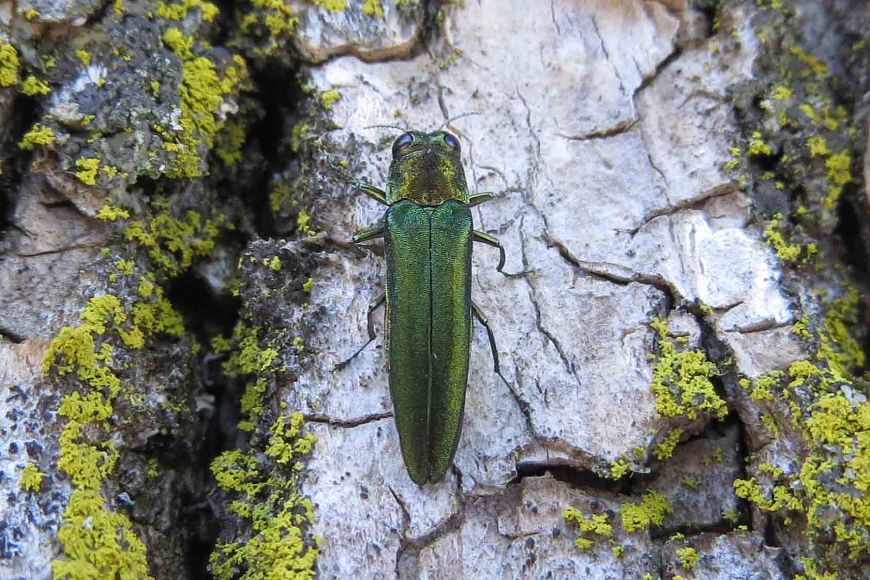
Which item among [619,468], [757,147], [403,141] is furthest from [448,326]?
[757,147]

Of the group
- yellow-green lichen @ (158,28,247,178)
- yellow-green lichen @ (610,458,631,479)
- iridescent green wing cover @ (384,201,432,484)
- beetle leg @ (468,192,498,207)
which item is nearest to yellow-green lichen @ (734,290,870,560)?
yellow-green lichen @ (610,458,631,479)

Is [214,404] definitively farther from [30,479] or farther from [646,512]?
[646,512]

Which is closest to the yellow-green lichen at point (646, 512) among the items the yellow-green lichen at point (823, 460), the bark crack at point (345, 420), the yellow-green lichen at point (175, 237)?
the yellow-green lichen at point (823, 460)

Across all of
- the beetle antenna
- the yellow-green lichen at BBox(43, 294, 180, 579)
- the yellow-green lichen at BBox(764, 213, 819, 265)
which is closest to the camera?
the yellow-green lichen at BBox(43, 294, 180, 579)

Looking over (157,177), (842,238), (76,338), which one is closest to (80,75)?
(157,177)

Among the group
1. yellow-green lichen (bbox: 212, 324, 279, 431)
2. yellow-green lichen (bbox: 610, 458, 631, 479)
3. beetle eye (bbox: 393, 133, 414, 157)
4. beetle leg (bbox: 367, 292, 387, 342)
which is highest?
beetle eye (bbox: 393, 133, 414, 157)

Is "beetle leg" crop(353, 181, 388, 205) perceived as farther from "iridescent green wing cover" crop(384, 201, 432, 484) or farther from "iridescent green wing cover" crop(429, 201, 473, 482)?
"iridescent green wing cover" crop(429, 201, 473, 482)
